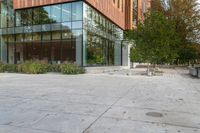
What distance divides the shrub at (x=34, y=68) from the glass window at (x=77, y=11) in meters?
5.58

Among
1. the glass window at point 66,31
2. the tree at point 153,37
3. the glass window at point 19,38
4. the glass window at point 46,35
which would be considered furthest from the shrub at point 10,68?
the tree at point 153,37

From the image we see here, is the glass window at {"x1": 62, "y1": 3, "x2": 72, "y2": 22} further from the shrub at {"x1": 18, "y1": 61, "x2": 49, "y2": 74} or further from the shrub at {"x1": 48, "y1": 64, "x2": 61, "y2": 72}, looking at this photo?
the shrub at {"x1": 18, "y1": 61, "x2": 49, "y2": 74}

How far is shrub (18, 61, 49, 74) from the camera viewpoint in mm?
22580

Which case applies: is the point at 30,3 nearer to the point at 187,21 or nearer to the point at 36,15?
the point at 36,15

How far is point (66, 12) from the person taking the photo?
24.7 metres

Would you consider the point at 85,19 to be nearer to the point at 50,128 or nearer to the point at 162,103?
the point at 162,103

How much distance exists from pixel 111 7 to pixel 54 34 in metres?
10.4

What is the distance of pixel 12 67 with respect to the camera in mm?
24422

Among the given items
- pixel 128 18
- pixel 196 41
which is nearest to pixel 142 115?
pixel 128 18

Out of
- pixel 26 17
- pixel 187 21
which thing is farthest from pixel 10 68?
pixel 187 21

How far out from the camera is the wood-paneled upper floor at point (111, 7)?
26.0 metres

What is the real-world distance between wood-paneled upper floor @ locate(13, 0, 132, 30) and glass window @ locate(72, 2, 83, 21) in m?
0.95

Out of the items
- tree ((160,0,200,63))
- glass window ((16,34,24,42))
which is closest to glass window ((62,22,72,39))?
glass window ((16,34,24,42))

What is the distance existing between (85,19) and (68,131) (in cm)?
2020
